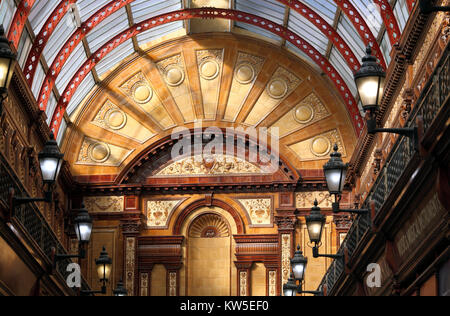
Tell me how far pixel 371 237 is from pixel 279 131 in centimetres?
1543

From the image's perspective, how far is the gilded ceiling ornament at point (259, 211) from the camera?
3356 centimetres

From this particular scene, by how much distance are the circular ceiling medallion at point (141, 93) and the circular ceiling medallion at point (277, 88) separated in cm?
431

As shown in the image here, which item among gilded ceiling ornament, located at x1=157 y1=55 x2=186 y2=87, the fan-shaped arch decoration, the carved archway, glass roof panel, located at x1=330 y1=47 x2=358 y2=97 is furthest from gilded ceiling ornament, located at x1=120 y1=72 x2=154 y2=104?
glass roof panel, located at x1=330 y1=47 x2=358 y2=97

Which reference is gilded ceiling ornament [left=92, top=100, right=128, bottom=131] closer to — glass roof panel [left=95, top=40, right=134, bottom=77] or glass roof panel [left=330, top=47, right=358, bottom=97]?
glass roof panel [left=95, top=40, right=134, bottom=77]

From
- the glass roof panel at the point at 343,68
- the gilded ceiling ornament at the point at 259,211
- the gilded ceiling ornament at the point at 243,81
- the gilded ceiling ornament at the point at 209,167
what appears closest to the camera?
the glass roof panel at the point at 343,68

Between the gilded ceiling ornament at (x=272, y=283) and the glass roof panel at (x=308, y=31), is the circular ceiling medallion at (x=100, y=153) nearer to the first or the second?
the gilded ceiling ornament at (x=272, y=283)

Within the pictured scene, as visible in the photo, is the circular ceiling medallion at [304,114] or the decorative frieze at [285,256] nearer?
the decorative frieze at [285,256]

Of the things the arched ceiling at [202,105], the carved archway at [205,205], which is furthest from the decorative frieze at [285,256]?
the arched ceiling at [202,105]

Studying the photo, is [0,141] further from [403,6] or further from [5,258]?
[403,6]

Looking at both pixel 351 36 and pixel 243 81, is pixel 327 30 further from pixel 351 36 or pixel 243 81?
pixel 243 81

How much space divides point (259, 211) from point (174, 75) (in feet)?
19.1

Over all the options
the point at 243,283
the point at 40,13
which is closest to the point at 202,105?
the point at 243,283

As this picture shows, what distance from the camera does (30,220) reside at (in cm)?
2075

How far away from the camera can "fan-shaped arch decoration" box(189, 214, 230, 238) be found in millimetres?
34094
